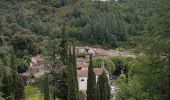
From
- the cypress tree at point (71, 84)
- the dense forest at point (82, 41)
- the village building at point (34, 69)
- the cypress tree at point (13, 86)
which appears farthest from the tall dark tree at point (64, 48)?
the village building at point (34, 69)

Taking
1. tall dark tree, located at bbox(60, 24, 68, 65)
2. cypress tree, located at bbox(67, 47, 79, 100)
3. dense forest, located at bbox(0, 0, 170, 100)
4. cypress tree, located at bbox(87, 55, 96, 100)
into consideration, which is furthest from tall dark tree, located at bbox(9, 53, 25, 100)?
cypress tree, located at bbox(67, 47, 79, 100)

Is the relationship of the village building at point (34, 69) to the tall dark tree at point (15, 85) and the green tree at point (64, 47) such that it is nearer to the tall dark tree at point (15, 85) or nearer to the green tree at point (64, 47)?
the tall dark tree at point (15, 85)

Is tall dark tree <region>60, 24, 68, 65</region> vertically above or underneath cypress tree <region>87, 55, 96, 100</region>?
above

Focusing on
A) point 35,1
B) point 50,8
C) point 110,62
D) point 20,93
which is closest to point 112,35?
point 110,62

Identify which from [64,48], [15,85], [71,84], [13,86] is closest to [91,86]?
[64,48]

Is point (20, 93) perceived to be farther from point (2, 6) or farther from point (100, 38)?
point (2, 6)

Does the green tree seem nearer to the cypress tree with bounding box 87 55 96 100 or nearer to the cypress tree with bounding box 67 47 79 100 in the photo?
the cypress tree with bounding box 87 55 96 100

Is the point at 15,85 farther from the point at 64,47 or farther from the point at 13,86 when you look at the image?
the point at 64,47

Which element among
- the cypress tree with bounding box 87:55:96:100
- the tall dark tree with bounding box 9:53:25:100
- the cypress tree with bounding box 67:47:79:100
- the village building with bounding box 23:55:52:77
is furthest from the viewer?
the village building with bounding box 23:55:52:77
